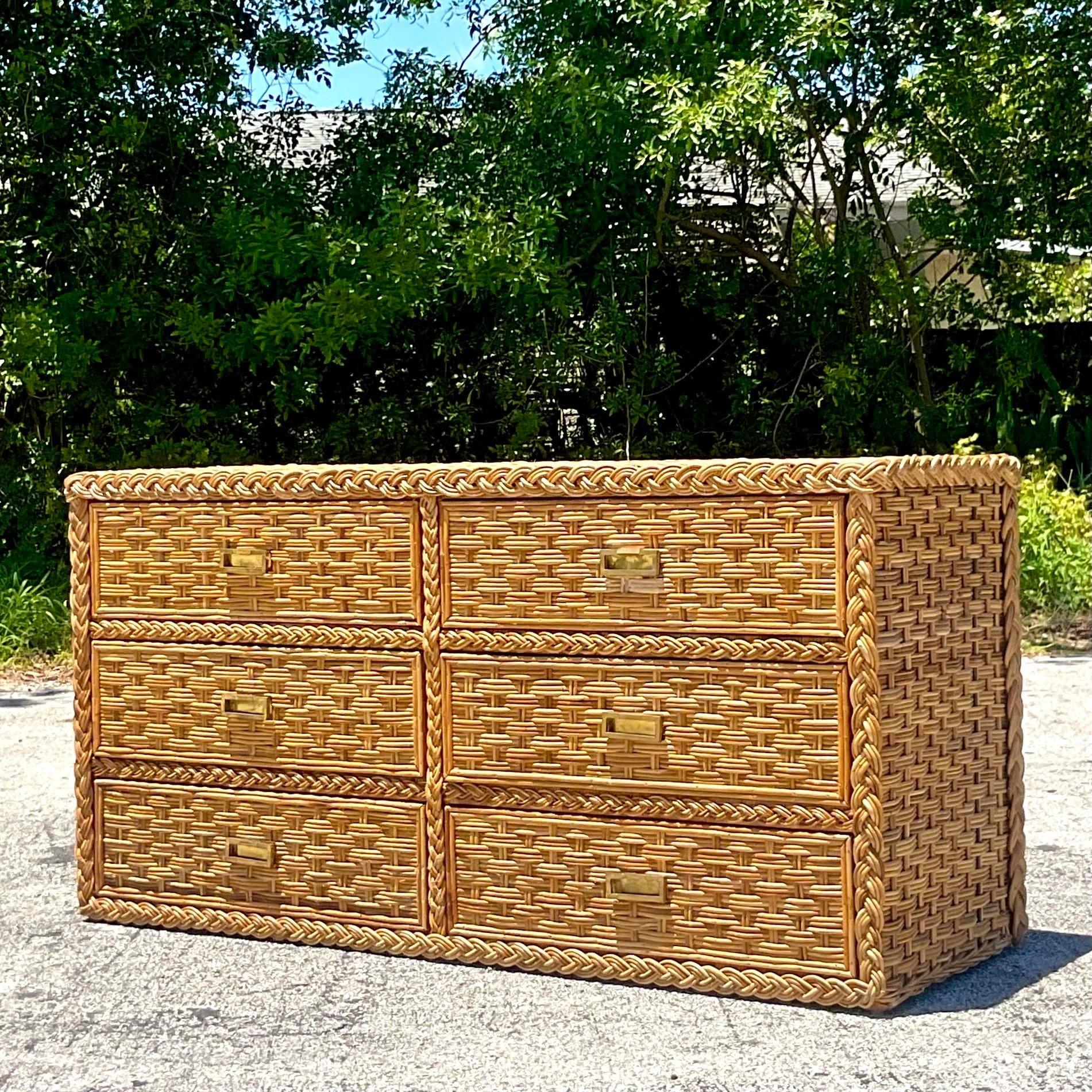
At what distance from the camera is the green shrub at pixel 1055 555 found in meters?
10.7

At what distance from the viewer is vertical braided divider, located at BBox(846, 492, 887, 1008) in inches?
153

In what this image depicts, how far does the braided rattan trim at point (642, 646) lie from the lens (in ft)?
13.0

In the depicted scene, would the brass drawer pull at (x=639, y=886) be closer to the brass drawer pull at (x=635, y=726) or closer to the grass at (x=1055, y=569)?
the brass drawer pull at (x=635, y=726)

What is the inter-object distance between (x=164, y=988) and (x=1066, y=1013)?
205 centimetres

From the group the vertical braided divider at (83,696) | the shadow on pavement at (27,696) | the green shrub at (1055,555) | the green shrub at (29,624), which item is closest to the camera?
the vertical braided divider at (83,696)

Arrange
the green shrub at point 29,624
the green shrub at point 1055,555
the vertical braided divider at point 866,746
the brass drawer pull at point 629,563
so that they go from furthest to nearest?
the green shrub at point 1055,555 → the green shrub at point 29,624 → the brass drawer pull at point 629,563 → the vertical braided divider at point 866,746

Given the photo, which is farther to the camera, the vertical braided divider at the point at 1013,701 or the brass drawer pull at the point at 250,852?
the brass drawer pull at the point at 250,852

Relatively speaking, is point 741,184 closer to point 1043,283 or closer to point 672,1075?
point 1043,283

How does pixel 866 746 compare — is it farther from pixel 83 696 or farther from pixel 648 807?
pixel 83 696

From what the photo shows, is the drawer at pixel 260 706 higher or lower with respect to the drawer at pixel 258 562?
lower

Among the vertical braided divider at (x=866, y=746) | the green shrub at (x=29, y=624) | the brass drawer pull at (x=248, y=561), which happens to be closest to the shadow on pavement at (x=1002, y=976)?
the vertical braided divider at (x=866, y=746)

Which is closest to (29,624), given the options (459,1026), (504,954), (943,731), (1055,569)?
(1055,569)

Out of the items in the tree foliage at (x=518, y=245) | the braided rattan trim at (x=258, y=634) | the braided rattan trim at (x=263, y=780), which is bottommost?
the braided rattan trim at (x=263, y=780)

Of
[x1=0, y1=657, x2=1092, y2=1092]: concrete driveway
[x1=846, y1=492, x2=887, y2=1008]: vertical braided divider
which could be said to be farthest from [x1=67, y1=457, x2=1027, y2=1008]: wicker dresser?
[x1=0, y1=657, x2=1092, y2=1092]: concrete driveway
